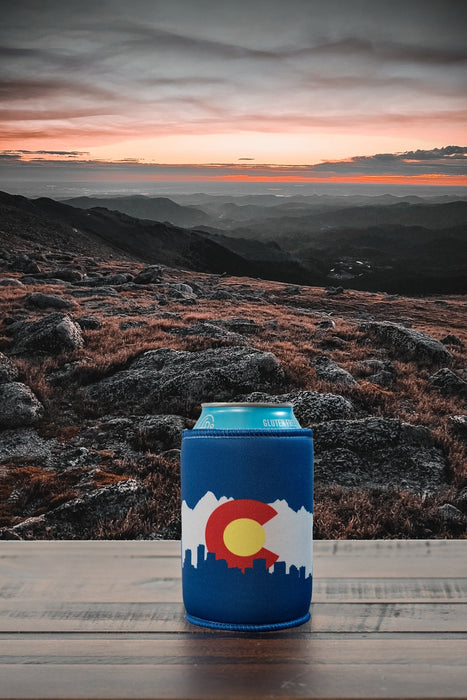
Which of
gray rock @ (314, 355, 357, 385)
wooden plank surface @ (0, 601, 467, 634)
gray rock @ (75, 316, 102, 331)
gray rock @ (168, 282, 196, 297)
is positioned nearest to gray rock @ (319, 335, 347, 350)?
gray rock @ (314, 355, 357, 385)

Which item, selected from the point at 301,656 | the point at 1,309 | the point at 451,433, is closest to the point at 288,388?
the point at 451,433

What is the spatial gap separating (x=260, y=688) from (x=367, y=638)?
Answer: 0.66 meters

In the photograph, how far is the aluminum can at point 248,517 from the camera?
264cm

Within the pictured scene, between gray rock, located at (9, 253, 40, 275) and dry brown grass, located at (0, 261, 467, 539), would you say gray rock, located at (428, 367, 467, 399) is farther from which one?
gray rock, located at (9, 253, 40, 275)

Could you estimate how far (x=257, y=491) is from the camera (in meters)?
2.63

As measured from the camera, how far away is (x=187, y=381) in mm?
13938

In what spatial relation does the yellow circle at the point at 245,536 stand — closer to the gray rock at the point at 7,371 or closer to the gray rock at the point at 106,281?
the gray rock at the point at 7,371

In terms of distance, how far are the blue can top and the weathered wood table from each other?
34.3 inches

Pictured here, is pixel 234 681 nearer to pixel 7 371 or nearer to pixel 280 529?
pixel 280 529

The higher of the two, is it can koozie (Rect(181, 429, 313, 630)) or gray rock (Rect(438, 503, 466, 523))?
can koozie (Rect(181, 429, 313, 630))

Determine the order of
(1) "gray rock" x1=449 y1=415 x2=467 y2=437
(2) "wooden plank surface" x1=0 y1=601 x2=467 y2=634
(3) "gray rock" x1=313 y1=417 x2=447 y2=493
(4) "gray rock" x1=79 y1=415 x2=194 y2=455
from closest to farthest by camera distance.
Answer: (2) "wooden plank surface" x1=0 y1=601 x2=467 y2=634 < (3) "gray rock" x1=313 y1=417 x2=447 y2=493 < (4) "gray rock" x1=79 y1=415 x2=194 y2=455 < (1) "gray rock" x1=449 y1=415 x2=467 y2=437

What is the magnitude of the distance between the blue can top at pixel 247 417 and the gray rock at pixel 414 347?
1784cm

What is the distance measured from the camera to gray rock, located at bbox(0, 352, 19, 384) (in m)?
14.7

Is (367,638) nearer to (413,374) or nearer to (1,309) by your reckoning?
(413,374)
